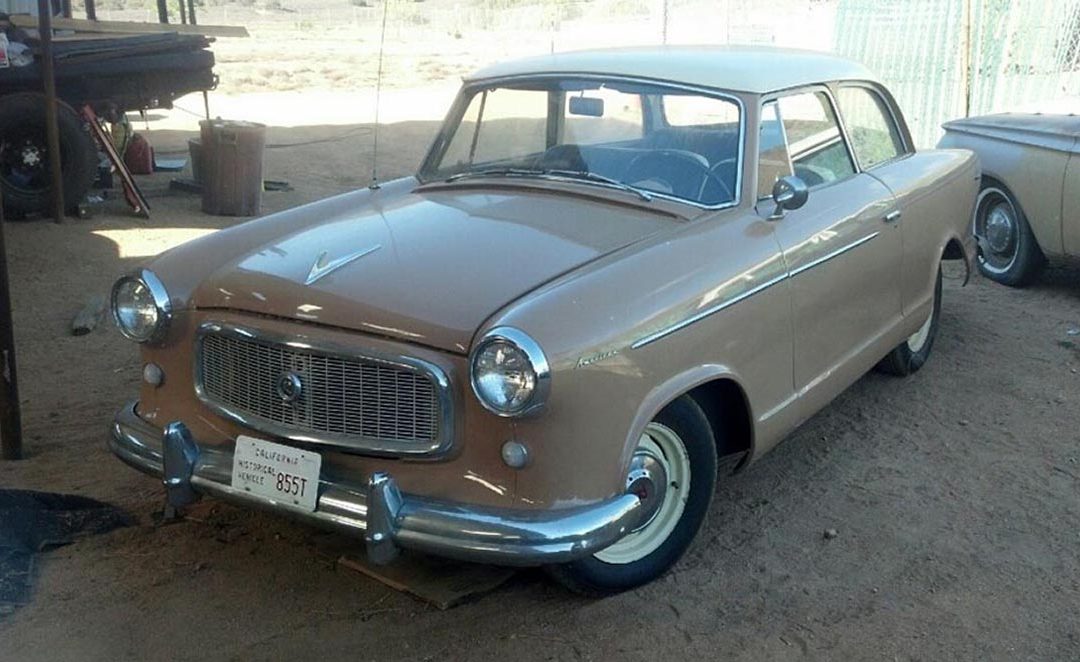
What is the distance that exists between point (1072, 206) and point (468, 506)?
485cm

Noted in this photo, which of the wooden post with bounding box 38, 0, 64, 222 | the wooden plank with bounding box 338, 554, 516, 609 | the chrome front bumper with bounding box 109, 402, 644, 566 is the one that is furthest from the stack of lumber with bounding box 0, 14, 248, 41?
the chrome front bumper with bounding box 109, 402, 644, 566

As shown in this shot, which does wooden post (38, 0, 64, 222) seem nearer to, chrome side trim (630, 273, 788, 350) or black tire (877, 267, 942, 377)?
black tire (877, 267, 942, 377)

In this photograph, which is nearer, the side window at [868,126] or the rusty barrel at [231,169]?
the side window at [868,126]

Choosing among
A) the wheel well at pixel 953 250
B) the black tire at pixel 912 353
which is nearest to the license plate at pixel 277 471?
the black tire at pixel 912 353

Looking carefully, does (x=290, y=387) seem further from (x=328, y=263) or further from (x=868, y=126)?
(x=868, y=126)

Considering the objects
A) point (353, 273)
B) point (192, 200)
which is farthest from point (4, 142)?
point (353, 273)

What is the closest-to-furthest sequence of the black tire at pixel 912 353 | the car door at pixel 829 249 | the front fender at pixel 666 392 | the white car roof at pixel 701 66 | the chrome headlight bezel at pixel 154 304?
1. the front fender at pixel 666 392
2. the chrome headlight bezel at pixel 154 304
3. the car door at pixel 829 249
4. the white car roof at pixel 701 66
5. the black tire at pixel 912 353

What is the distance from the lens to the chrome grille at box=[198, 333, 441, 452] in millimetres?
3152

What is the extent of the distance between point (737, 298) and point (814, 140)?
4.14ft

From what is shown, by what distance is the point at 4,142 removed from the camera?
29.7 feet

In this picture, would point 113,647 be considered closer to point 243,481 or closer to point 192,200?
point 243,481

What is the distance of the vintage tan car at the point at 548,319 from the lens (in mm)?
3080

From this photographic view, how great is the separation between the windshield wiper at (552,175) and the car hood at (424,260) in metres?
0.11

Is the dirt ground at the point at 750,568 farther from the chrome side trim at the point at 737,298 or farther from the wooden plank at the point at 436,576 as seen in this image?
the chrome side trim at the point at 737,298
